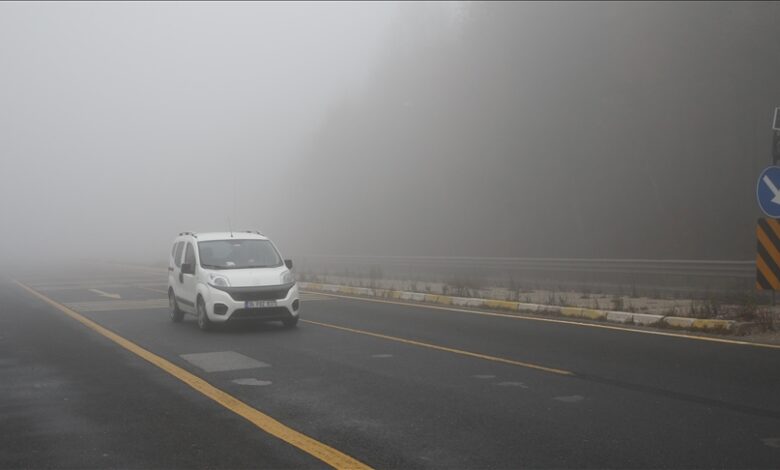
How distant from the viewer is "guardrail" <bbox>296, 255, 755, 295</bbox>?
21.7 meters

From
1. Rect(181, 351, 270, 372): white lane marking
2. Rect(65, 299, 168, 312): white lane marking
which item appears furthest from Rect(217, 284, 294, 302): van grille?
Rect(65, 299, 168, 312): white lane marking

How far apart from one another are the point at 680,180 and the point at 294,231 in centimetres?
4753

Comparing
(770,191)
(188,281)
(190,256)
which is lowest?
(188,281)

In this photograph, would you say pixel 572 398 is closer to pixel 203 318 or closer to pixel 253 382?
pixel 253 382

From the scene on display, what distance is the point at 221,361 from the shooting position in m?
10.4

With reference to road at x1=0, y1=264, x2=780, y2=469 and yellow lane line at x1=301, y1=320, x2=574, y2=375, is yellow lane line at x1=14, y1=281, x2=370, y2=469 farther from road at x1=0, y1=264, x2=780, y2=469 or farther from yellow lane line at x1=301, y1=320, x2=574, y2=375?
yellow lane line at x1=301, y1=320, x2=574, y2=375

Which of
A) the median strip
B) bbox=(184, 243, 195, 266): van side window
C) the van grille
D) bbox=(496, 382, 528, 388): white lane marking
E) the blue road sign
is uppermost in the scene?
the blue road sign

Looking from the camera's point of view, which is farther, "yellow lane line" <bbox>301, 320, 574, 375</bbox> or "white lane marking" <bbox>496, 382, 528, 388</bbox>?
"yellow lane line" <bbox>301, 320, 574, 375</bbox>

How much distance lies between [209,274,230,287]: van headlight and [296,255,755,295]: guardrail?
9.69 meters

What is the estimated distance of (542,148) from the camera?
1694 inches

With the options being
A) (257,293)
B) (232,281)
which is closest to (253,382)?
(257,293)

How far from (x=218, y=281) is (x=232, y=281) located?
0.28m

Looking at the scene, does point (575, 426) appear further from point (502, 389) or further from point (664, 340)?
point (664, 340)

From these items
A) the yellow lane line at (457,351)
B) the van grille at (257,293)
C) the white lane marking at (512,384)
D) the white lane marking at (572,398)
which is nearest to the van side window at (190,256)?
the van grille at (257,293)
